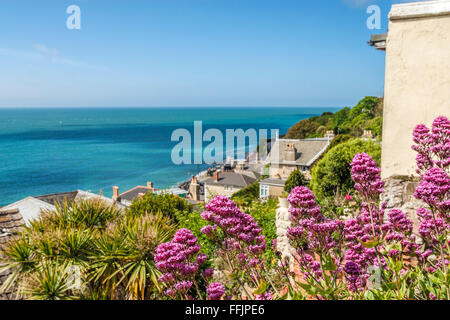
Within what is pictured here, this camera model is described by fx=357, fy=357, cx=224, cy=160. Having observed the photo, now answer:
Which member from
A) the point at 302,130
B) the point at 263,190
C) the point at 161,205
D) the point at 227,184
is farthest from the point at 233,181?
the point at 302,130

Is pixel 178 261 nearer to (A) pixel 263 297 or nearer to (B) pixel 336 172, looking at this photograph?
(A) pixel 263 297

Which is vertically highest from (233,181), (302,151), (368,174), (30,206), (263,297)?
(368,174)

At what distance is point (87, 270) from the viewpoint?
6.75 meters

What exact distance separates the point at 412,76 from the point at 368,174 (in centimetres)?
590

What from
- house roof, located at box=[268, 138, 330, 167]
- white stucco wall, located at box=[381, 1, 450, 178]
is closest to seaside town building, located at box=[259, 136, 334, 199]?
house roof, located at box=[268, 138, 330, 167]

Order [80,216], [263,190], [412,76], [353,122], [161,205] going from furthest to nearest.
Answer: [353,122], [263,190], [161,205], [80,216], [412,76]

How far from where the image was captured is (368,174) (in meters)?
2.58

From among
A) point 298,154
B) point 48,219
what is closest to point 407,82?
point 48,219

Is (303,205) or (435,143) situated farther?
(435,143)

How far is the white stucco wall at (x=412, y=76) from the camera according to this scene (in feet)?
23.5

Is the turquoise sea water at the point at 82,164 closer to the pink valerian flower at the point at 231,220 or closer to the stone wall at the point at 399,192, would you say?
the stone wall at the point at 399,192
